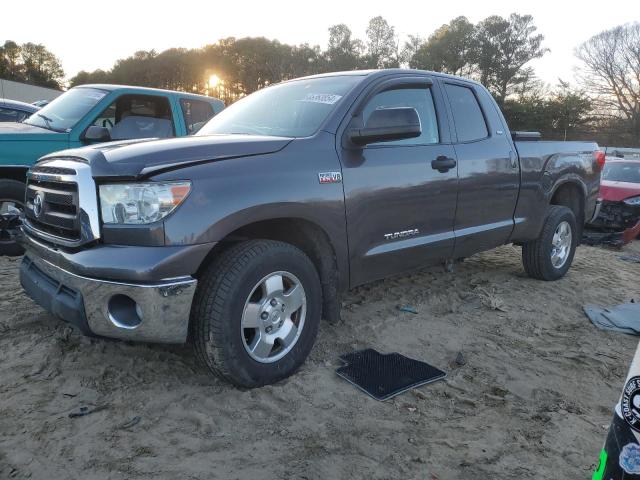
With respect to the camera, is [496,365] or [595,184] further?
[595,184]

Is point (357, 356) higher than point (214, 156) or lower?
lower

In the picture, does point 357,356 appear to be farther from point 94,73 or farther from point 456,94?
point 94,73

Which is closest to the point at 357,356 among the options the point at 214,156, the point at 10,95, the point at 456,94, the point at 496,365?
the point at 496,365

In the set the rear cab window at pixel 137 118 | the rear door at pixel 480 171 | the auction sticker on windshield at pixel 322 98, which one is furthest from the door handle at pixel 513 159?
the rear cab window at pixel 137 118

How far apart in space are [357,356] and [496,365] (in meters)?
0.93

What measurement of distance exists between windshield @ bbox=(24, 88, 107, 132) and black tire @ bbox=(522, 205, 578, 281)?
5028 mm

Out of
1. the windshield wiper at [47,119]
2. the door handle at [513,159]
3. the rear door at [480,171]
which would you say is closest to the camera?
the rear door at [480,171]

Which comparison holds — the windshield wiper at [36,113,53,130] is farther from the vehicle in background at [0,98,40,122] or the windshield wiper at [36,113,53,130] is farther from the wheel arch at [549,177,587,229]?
the wheel arch at [549,177,587,229]

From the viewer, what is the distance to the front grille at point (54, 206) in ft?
8.86

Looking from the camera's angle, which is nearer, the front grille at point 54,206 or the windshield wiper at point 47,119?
the front grille at point 54,206

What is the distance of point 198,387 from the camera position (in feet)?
9.39

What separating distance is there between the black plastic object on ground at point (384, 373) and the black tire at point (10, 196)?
3.91m

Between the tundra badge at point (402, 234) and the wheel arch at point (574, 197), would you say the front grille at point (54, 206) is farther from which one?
the wheel arch at point (574, 197)

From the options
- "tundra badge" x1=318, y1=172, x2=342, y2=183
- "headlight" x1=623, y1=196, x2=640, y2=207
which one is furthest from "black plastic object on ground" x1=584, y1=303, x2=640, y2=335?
"headlight" x1=623, y1=196, x2=640, y2=207
